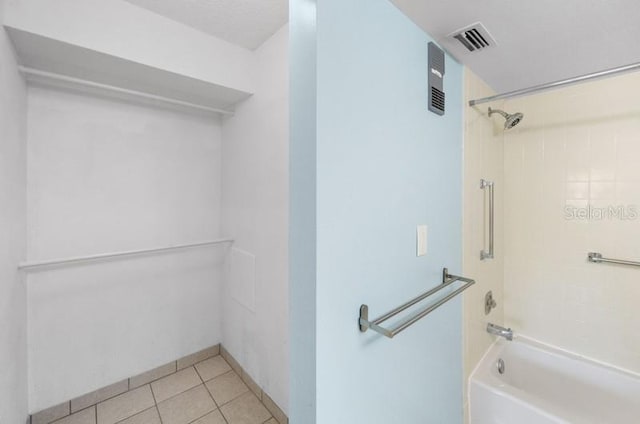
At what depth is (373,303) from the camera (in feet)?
2.83

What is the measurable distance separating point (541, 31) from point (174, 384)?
10.2 ft

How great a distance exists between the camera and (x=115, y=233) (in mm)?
1903

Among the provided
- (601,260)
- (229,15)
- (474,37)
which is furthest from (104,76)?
(601,260)

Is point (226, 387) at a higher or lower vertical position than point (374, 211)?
lower

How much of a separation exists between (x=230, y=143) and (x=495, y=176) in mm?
2131

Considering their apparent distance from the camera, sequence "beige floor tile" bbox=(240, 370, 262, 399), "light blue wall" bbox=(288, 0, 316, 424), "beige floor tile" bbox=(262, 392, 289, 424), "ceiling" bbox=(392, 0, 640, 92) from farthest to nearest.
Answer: "beige floor tile" bbox=(240, 370, 262, 399) → "beige floor tile" bbox=(262, 392, 289, 424) → "ceiling" bbox=(392, 0, 640, 92) → "light blue wall" bbox=(288, 0, 316, 424)

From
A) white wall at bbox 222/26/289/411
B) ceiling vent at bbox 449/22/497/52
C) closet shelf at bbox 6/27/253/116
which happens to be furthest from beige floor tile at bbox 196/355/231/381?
ceiling vent at bbox 449/22/497/52

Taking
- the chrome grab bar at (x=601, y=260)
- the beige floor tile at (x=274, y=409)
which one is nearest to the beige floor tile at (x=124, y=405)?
the beige floor tile at (x=274, y=409)

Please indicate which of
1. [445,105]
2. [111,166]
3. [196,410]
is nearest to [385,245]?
[445,105]

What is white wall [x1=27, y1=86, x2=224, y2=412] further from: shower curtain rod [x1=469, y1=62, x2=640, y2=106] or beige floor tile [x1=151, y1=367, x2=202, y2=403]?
shower curtain rod [x1=469, y1=62, x2=640, y2=106]

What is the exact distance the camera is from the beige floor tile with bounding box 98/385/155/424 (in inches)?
67.1

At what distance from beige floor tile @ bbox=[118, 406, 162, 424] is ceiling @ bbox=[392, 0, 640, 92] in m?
2.66

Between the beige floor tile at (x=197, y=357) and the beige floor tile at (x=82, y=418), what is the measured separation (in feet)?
1.86

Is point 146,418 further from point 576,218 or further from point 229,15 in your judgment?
point 576,218
